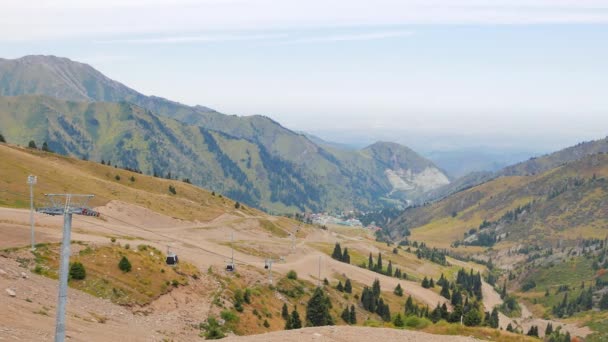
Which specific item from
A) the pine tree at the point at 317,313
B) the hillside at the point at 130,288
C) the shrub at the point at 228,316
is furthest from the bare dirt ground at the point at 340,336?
the pine tree at the point at 317,313

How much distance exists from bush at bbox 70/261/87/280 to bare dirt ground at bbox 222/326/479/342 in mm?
27357

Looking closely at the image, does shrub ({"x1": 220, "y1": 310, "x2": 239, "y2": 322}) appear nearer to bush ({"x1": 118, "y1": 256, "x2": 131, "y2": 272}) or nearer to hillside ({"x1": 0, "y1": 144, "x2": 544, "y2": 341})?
hillside ({"x1": 0, "y1": 144, "x2": 544, "y2": 341})

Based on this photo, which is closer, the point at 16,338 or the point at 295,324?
the point at 16,338

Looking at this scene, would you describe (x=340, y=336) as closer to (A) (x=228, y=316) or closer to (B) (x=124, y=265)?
(A) (x=228, y=316)

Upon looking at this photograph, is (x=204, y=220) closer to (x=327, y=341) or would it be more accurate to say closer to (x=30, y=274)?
(x=30, y=274)

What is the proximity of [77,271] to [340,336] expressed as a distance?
35.7 m

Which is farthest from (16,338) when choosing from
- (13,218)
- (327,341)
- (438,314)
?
(438,314)

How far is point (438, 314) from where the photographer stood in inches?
4788

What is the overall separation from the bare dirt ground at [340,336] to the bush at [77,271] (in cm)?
2736

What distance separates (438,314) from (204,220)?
104207 millimetres

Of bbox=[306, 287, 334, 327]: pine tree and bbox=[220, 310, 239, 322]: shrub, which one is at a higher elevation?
bbox=[220, 310, 239, 322]: shrub

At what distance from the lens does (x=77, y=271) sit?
66562mm

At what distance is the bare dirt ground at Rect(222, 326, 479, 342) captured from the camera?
160ft

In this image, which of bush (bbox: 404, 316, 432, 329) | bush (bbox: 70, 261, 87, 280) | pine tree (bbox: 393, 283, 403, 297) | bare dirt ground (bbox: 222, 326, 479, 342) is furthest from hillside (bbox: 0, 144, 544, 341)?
pine tree (bbox: 393, 283, 403, 297)
